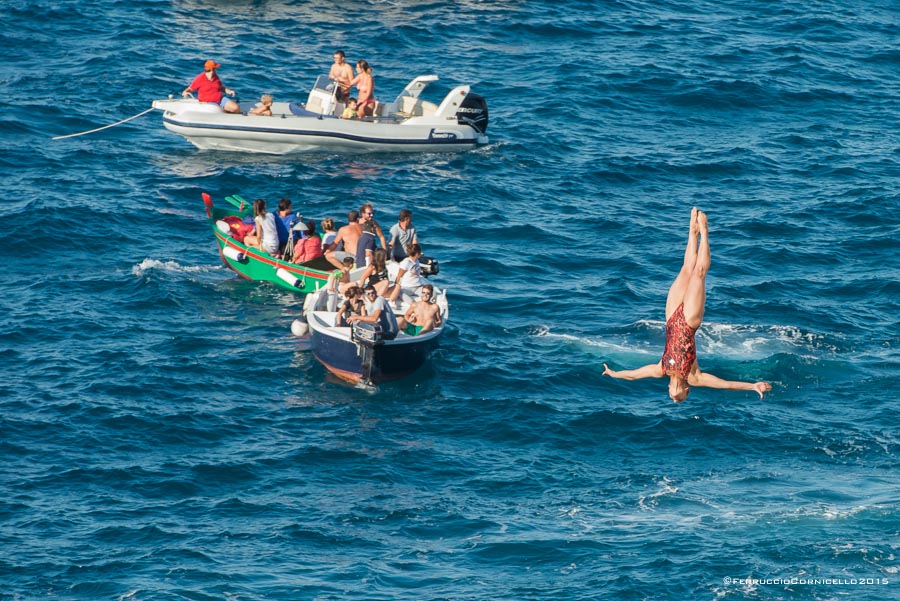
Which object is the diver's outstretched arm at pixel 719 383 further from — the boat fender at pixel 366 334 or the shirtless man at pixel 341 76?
the shirtless man at pixel 341 76

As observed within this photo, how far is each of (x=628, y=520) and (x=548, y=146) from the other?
18.4 metres

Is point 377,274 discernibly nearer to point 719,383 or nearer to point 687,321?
point 719,383

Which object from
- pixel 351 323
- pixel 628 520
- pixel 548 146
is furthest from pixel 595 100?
pixel 628 520

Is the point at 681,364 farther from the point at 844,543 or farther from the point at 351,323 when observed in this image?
the point at 351,323

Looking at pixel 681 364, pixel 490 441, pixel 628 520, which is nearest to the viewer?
pixel 681 364

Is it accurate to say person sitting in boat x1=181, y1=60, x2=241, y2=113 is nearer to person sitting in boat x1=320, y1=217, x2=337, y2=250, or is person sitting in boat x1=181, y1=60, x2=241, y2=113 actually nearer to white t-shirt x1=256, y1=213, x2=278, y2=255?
white t-shirt x1=256, y1=213, x2=278, y2=255

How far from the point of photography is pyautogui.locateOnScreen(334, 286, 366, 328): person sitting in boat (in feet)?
92.5

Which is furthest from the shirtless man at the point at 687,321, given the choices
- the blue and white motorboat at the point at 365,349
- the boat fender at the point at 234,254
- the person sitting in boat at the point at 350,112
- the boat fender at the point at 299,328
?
the person sitting in boat at the point at 350,112

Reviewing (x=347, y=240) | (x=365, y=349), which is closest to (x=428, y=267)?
(x=347, y=240)

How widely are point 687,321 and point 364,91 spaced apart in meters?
22.9

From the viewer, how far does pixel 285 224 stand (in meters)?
31.7

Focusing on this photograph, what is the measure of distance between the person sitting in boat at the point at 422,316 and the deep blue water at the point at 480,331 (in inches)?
40.4

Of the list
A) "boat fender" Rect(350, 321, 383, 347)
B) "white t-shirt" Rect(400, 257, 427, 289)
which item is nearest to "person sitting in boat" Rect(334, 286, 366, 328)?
"boat fender" Rect(350, 321, 383, 347)

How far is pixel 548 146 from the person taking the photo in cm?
4019
